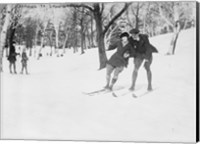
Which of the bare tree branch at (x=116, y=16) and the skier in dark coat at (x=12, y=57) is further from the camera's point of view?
the skier in dark coat at (x=12, y=57)

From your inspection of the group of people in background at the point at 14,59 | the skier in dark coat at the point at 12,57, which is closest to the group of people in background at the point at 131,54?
the group of people in background at the point at 14,59

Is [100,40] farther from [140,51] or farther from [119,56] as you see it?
[140,51]

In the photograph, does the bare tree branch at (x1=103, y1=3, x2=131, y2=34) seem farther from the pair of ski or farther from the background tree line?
the pair of ski

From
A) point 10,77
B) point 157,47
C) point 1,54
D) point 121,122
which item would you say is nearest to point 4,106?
point 10,77

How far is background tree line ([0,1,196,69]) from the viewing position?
319 centimetres

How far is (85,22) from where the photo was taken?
11.0ft

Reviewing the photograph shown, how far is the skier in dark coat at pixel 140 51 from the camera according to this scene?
3.21m

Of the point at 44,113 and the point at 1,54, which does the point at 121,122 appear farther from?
the point at 1,54

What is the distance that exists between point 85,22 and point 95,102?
2.48ft

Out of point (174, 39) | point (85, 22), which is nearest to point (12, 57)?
point (85, 22)

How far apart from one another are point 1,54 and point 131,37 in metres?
1.28

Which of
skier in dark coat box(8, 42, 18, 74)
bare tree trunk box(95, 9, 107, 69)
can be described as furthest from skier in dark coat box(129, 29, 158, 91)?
skier in dark coat box(8, 42, 18, 74)

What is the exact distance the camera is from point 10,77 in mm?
3418

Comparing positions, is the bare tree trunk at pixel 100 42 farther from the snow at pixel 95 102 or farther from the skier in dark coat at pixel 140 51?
the skier in dark coat at pixel 140 51
